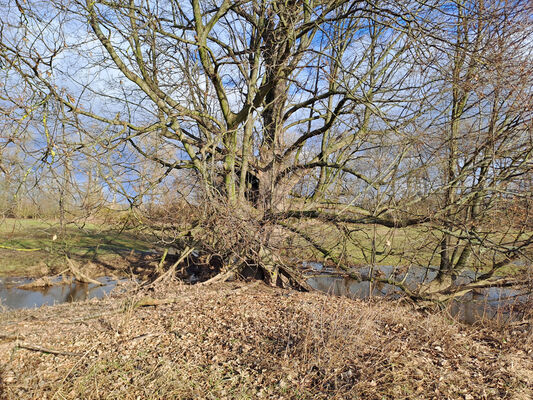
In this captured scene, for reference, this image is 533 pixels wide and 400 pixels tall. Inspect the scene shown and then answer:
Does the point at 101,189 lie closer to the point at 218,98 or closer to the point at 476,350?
the point at 218,98

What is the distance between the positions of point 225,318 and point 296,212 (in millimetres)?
2722

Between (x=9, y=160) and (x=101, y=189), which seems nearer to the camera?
(x=9, y=160)

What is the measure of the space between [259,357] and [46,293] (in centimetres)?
957

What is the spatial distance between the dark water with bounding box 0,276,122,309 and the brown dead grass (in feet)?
15.7

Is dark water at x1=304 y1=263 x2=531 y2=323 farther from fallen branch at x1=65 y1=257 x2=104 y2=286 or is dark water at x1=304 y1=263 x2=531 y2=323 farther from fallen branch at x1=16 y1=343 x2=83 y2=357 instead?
fallen branch at x1=65 y1=257 x2=104 y2=286

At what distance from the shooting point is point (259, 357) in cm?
433

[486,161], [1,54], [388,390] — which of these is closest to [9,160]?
[1,54]

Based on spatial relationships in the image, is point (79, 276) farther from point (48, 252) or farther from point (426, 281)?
point (426, 281)

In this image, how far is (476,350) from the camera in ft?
15.4

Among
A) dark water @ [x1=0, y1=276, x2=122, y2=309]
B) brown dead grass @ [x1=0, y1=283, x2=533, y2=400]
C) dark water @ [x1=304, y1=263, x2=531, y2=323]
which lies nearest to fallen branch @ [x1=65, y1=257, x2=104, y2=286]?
dark water @ [x1=0, y1=276, x2=122, y2=309]

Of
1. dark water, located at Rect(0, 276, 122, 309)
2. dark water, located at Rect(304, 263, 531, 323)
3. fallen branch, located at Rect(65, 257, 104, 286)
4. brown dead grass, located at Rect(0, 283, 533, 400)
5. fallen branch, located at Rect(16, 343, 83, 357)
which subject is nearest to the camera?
brown dead grass, located at Rect(0, 283, 533, 400)

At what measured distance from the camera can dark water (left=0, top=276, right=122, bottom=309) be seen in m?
10.1

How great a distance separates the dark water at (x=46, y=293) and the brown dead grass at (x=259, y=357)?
4.78 m

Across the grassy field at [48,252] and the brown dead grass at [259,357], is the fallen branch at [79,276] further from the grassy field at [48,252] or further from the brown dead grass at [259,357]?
the brown dead grass at [259,357]
